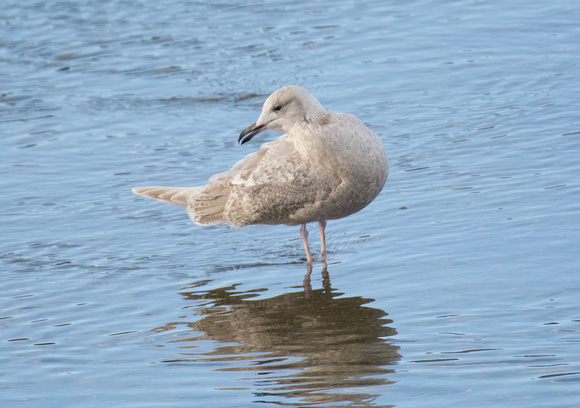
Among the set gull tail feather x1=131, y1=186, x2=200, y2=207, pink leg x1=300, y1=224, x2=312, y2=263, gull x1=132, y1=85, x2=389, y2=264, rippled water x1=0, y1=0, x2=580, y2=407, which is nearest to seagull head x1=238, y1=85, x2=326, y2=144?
gull x1=132, y1=85, x2=389, y2=264

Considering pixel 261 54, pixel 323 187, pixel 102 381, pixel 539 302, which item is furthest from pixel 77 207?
pixel 261 54

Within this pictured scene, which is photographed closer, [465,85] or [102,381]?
[102,381]

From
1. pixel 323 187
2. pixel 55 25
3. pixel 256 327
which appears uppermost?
pixel 55 25

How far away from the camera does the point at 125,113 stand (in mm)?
10578

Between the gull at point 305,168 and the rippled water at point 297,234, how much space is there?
364 mm

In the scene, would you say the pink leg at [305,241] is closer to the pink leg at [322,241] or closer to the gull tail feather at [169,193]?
the pink leg at [322,241]

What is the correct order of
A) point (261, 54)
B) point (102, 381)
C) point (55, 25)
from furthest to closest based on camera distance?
point (55, 25)
point (261, 54)
point (102, 381)

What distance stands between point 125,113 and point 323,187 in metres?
4.53

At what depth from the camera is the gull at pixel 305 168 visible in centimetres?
648

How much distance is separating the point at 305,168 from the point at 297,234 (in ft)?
3.83

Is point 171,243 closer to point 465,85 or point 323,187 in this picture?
point 323,187

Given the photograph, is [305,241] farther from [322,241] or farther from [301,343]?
[301,343]

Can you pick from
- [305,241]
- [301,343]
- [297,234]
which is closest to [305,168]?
[305,241]

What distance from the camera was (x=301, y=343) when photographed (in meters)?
5.59
